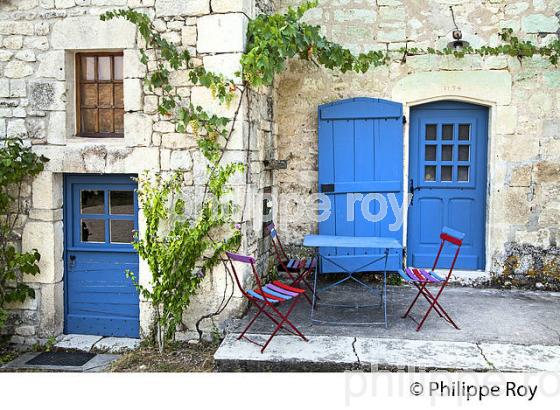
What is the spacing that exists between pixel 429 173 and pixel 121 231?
10.8 feet

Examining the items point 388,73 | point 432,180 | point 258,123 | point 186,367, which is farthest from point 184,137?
point 432,180

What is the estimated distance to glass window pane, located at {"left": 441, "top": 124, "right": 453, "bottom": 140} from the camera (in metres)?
6.31

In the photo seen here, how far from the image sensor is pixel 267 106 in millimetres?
6020

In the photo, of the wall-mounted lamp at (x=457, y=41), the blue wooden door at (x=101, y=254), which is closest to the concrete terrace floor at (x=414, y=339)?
the blue wooden door at (x=101, y=254)

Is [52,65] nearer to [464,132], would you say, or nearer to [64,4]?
[64,4]

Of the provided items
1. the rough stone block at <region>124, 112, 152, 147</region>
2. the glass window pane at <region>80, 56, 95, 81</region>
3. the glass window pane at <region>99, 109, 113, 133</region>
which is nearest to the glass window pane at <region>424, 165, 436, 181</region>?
the rough stone block at <region>124, 112, 152, 147</region>

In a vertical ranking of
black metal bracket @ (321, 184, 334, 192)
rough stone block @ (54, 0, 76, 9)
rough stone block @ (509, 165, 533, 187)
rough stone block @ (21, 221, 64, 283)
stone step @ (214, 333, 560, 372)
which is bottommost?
stone step @ (214, 333, 560, 372)

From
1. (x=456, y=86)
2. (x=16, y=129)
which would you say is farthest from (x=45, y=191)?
(x=456, y=86)

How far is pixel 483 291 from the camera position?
6.09m

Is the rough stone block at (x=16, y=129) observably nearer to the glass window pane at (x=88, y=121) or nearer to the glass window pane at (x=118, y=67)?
the glass window pane at (x=88, y=121)

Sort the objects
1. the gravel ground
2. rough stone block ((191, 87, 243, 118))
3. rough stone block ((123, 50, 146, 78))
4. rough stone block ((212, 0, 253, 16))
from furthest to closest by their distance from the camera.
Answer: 1. rough stone block ((123, 50, 146, 78))
2. rough stone block ((191, 87, 243, 118))
3. rough stone block ((212, 0, 253, 16))
4. the gravel ground

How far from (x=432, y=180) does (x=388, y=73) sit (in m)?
1.25

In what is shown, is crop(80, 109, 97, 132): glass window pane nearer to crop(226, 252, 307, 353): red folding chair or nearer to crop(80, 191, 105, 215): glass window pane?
crop(80, 191, 105, 215): glass window pane

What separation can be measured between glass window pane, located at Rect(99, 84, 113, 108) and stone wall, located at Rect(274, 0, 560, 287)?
2030mm
